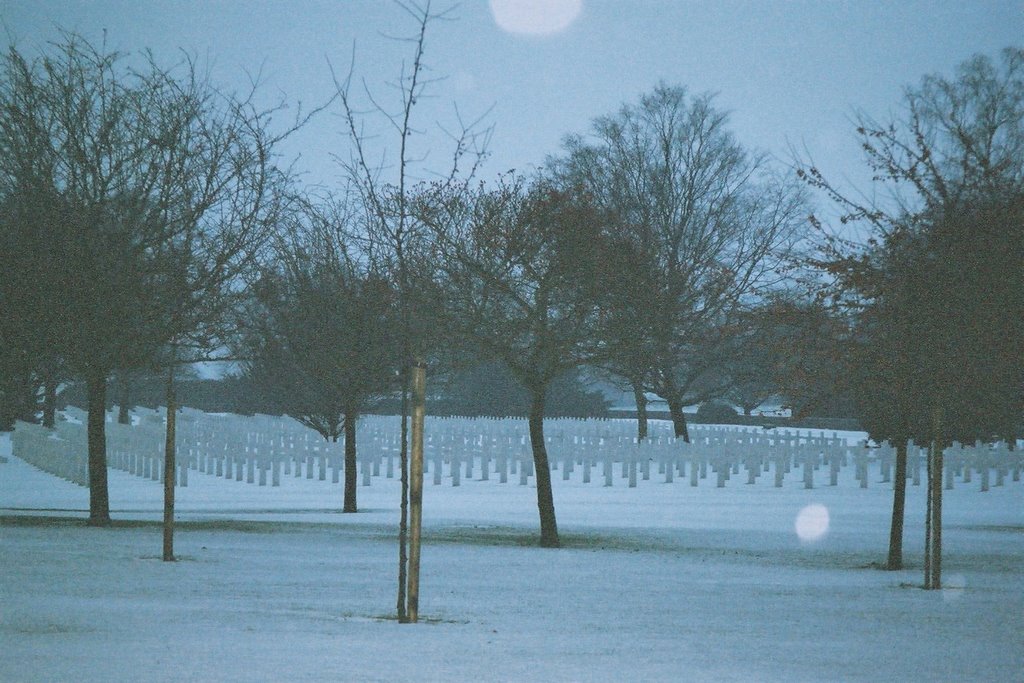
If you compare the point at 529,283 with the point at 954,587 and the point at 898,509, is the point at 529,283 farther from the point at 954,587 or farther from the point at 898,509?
the point at 954,587

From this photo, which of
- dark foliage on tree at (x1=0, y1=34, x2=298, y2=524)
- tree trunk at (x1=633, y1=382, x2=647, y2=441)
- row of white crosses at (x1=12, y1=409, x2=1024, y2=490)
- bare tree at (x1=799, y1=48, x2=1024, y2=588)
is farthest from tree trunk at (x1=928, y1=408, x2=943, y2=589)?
tree trunk at (x1=633, y1=382, x2=647, y2=441)

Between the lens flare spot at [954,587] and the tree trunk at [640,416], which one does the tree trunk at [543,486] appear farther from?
the tree trunk at [640,416]

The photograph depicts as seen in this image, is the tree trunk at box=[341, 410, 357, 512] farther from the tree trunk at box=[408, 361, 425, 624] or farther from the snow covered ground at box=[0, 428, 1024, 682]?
the tree trunk at box=[408, 361, 425, 624]

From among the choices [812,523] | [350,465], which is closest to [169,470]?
[350,465]

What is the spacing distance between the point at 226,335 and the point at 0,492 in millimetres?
10179

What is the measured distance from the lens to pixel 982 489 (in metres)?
23.7

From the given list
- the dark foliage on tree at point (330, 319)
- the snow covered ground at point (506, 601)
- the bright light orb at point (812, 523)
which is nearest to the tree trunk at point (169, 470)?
the snow covered ground at point (506, 601)

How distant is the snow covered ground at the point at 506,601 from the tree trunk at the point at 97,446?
33cm

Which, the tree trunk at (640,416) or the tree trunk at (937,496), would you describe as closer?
the tree trunk at (937,496)

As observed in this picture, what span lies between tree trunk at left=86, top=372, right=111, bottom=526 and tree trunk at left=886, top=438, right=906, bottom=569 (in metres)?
9.19

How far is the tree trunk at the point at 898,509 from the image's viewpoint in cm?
1157

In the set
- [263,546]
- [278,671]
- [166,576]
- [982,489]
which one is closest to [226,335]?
[263,546]

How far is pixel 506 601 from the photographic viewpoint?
29.1 feet

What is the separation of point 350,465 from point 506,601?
976 cm
